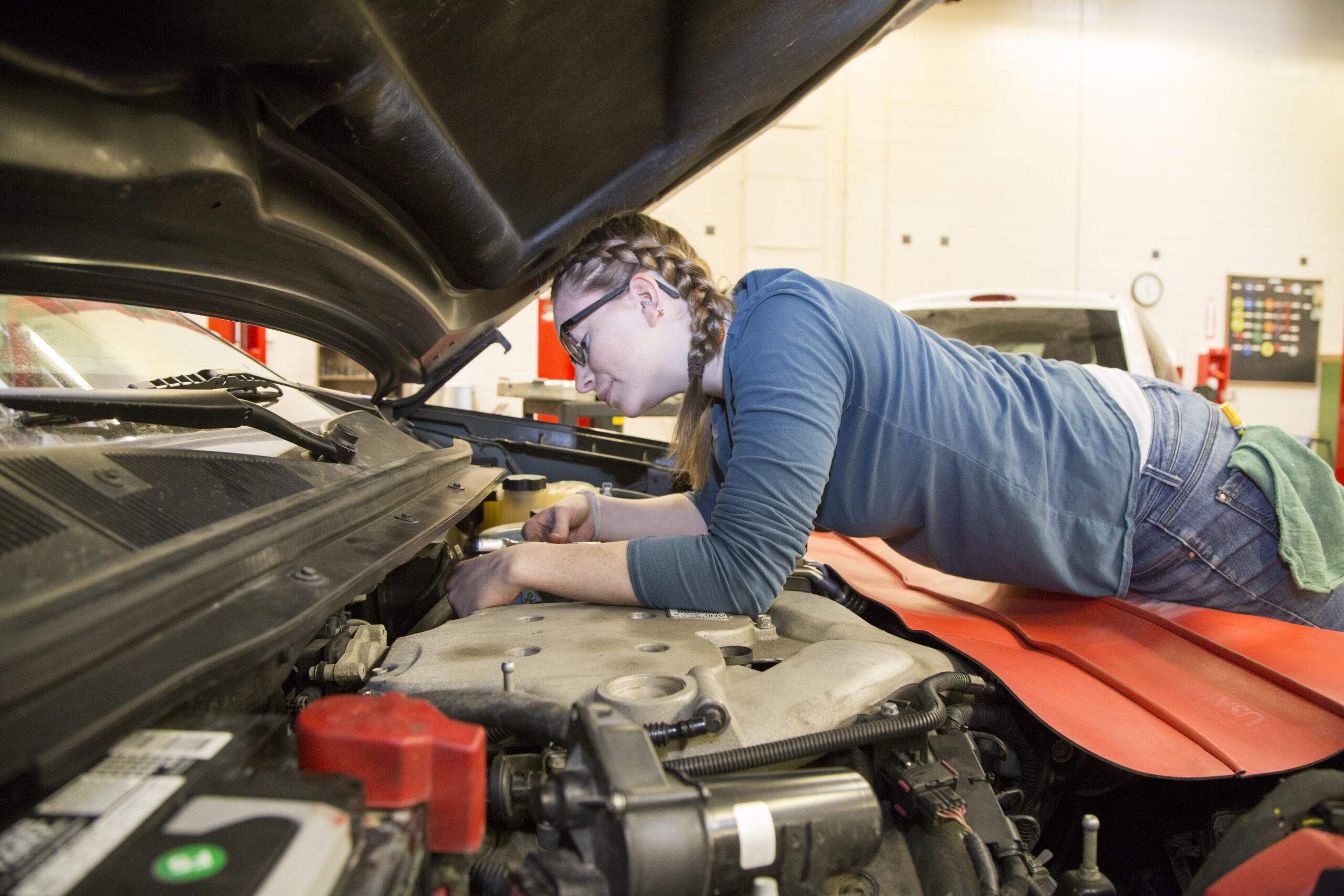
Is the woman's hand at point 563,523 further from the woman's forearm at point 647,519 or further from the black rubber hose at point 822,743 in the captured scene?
the black rubber hose at point 822,743

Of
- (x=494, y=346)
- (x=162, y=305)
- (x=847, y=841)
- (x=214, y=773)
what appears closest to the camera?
(x=214, y=773)

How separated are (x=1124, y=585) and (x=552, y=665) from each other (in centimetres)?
92

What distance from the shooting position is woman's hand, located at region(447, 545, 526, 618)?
3.57 ft

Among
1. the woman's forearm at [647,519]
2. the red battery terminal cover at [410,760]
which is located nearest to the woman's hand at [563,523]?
the woman's forearm at [647,519]

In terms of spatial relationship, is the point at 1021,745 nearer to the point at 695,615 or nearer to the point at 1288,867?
the point at 1288,867

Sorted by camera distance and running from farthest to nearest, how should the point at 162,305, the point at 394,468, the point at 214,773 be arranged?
the point at 394,468 < the point at 162,305 < the point at 214,773

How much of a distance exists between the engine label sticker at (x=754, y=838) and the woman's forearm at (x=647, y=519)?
0.91 m

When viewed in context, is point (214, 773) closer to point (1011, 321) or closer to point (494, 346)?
point (1011, 321)

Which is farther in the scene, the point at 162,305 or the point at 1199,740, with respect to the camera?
the point at 162,305

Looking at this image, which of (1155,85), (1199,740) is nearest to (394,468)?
(1199,740)

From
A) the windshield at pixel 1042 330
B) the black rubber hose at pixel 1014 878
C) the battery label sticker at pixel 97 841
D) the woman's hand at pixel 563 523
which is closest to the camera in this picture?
the battery label sticker at pixel 97 841

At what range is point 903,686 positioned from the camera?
86 centimetres

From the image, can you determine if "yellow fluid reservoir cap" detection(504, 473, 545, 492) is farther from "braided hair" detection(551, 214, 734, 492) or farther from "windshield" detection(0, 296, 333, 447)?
"braided hair" detection(551, 214, 734, 492)

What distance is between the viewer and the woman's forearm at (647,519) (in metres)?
1.46
